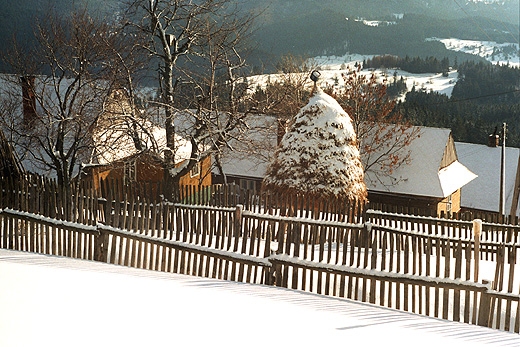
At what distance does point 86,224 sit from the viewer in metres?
9.95

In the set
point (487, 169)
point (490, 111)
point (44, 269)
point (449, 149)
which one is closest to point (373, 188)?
point (449, 149)

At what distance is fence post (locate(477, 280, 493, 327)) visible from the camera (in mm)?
7336

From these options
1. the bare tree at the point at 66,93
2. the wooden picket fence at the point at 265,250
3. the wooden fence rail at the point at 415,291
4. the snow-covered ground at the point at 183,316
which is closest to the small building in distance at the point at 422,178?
the bare tree at the point at 66,93

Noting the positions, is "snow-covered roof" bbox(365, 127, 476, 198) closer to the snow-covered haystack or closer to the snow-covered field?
the snow-covered haystack

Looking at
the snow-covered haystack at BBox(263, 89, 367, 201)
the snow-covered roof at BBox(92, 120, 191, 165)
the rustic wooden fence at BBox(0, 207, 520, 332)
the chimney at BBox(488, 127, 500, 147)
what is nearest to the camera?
the rustic wooden fence at BBox(0, 207, 520, 332)

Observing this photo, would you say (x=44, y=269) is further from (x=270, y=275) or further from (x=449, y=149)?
(x=449, y=149)

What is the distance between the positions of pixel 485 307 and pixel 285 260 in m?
2.59

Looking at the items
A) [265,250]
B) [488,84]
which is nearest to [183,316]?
[265,250]

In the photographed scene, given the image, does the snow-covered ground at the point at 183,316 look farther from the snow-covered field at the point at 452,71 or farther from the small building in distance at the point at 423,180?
the snow-covered field at the point at 452,71

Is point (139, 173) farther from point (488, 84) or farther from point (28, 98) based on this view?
point (488, 84)

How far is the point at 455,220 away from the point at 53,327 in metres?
10.4

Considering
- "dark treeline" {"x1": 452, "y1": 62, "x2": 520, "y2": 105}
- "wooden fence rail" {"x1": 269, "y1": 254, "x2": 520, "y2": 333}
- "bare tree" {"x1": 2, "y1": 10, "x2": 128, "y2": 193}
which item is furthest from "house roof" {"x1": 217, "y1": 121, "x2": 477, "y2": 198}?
"dark treeline" {"x1": 452, "y1": 62, "x2": 520, "y2": 105}

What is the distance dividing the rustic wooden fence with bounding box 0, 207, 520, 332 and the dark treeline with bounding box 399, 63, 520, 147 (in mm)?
37412

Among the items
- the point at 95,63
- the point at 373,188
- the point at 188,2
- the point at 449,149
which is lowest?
the point at 373,188
